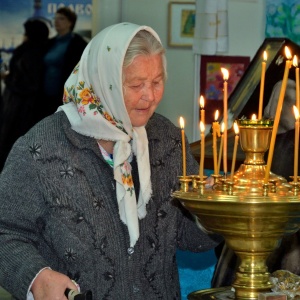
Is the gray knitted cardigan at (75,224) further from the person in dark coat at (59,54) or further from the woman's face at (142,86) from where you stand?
the person in dark coat at (59,54)

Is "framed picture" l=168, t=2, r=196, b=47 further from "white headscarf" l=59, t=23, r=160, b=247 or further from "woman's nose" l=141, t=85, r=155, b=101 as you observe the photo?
"woman's nose" l=141, t=85, r=155, b=101

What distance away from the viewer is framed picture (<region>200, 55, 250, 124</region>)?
6.57 metres

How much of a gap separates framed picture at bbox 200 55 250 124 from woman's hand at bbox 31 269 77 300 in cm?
387

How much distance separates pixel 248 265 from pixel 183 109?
5036mm

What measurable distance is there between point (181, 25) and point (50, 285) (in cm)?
490

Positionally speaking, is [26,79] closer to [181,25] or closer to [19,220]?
[181,25]

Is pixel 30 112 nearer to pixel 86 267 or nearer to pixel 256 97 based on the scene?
pixel 256 97

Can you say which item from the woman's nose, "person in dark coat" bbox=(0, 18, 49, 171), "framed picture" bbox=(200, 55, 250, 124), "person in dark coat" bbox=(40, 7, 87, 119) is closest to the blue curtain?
"framed picture" bbox=(200, 55, 250, 124)

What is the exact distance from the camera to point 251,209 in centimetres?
225

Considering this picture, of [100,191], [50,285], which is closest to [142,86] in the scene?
[100,191]

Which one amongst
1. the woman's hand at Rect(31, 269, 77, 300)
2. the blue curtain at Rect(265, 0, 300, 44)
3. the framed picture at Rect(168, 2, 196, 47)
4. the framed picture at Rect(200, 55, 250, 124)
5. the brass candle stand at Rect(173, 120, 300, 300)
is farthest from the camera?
the framed picture at Rect(168, 2, 196, 47)

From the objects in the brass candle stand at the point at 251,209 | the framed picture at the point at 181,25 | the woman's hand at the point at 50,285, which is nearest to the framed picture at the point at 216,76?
the framed picture at the point at 181,25

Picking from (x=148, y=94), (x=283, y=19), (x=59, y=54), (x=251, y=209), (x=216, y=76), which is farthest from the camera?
(x=59, y=54)

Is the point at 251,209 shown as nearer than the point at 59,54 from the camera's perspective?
Yes
